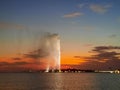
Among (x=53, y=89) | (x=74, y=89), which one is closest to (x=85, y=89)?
(x=74, y=89)

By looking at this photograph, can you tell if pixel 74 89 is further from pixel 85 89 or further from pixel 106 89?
pixel 106 89

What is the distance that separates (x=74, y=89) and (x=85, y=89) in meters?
3.48

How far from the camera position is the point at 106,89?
95000 millimetres

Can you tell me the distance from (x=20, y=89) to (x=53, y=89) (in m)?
10.3

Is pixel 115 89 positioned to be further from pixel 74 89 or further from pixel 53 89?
pixel 53 89

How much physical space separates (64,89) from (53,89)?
347 cm

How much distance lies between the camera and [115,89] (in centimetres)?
9488

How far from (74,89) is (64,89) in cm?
316

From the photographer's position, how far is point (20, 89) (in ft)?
314

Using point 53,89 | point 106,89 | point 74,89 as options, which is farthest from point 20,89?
point 106,89

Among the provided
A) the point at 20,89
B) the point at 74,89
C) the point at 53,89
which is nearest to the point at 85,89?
the point at 74,89

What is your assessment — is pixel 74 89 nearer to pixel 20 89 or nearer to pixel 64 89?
pixel 64 89

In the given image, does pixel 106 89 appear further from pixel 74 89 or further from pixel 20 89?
pixel 20 89

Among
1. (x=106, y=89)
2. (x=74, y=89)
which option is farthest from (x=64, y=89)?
(x=106, y=89)
